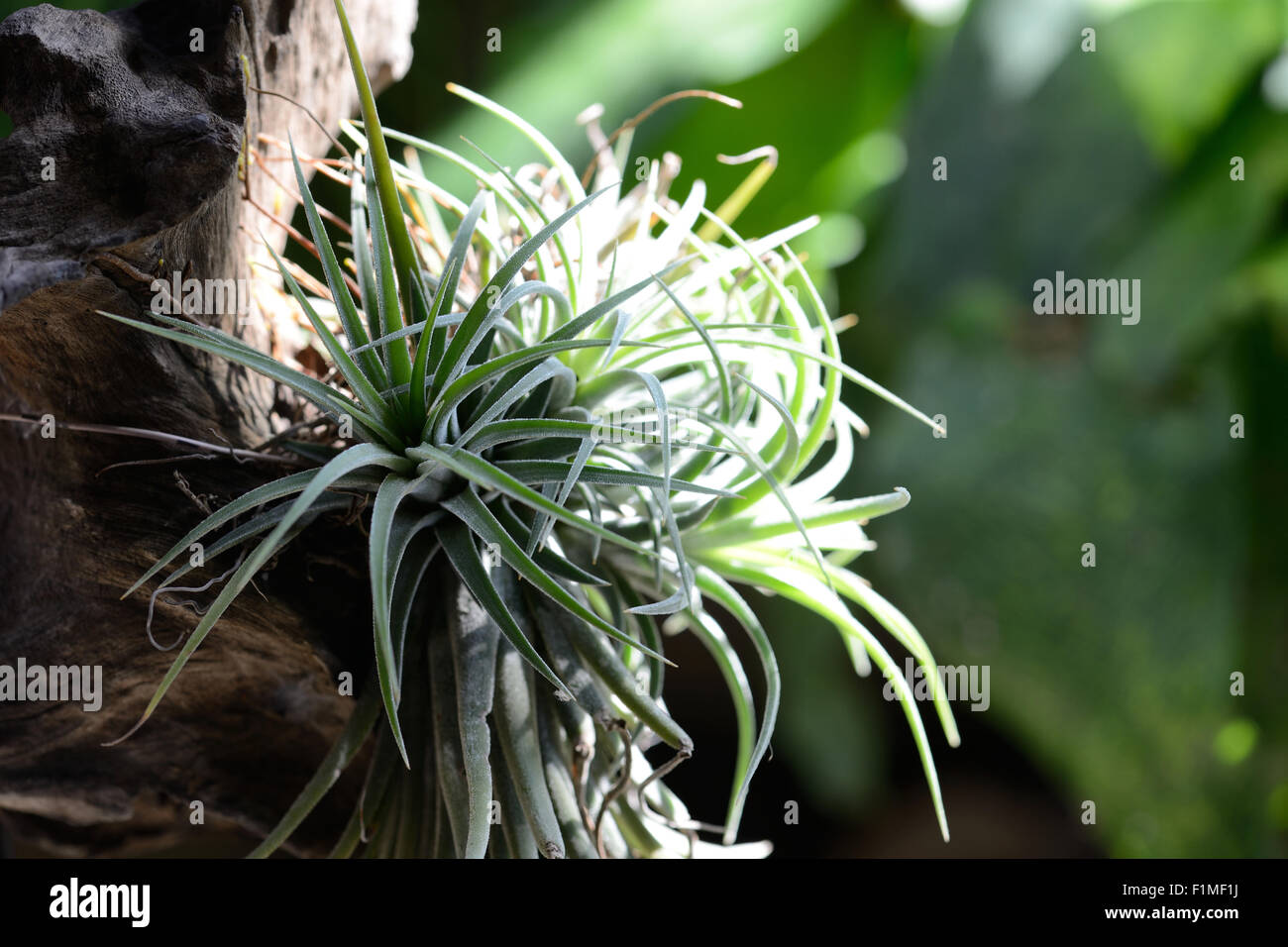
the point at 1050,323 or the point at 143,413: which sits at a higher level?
the point at 1050,323

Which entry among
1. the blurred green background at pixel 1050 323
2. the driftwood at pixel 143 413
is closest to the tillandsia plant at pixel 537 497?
the driftwood at pixel 143 413

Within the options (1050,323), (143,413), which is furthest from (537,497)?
(1050,323)

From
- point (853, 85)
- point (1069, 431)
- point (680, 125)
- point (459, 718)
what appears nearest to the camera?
point (459, 718)

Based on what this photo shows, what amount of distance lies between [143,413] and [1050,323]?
1.62 metres

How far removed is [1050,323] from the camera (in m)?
1.79

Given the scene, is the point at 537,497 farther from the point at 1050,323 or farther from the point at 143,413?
the point at 1050,323

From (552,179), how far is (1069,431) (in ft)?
4.34

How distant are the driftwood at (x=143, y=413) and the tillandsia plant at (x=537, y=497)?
4cm

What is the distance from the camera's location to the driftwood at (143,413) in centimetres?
46

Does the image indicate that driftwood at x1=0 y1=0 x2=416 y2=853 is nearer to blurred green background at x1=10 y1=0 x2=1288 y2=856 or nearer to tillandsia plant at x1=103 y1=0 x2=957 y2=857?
tillandsia plant at x1=103 y1=0 x2=957 y2=857

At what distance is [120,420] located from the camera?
0.53 meters

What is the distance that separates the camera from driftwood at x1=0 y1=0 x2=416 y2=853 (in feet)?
1.50

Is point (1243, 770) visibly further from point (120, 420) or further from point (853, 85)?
point (120, 420)
